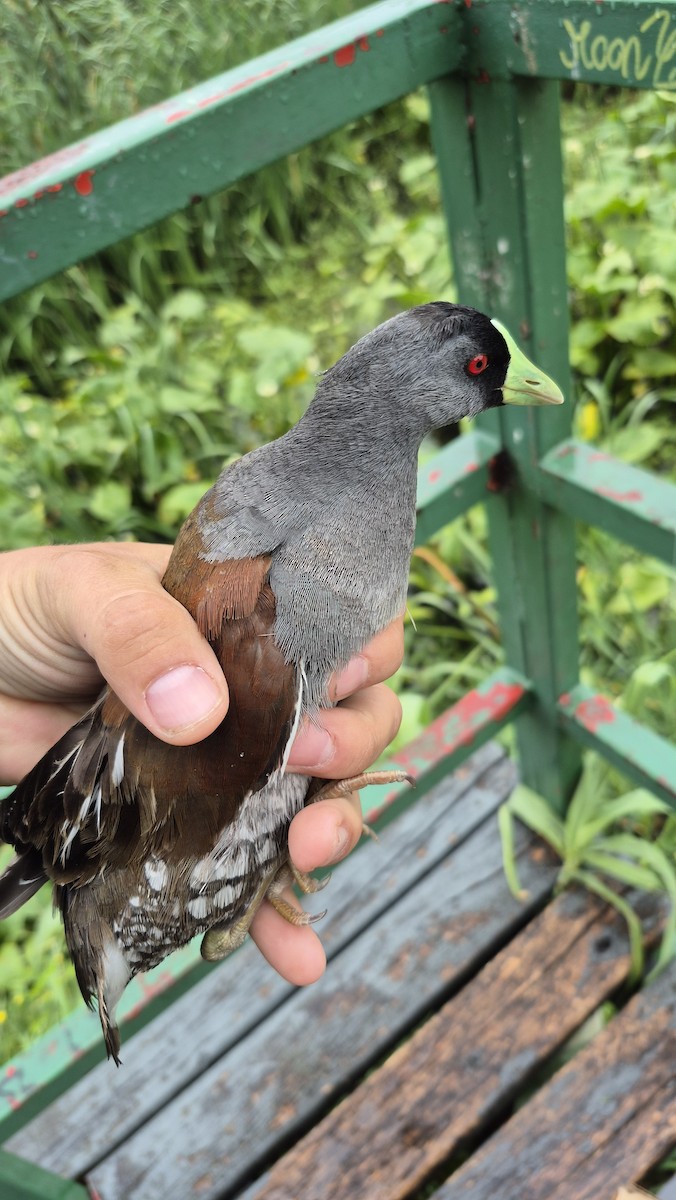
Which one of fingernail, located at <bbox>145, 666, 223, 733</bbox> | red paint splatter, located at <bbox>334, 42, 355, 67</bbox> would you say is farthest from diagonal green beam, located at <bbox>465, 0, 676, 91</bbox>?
fingernail, located at <bbox>145, 666, 223, 733</bbox>

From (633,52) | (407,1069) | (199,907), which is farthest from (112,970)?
(633,52)

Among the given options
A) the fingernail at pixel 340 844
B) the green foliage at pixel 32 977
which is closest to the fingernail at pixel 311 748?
the fingernail at pixel 340 844

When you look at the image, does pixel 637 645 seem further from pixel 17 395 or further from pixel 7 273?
pixel 17 395

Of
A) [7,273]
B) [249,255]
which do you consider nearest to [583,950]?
[7,273]

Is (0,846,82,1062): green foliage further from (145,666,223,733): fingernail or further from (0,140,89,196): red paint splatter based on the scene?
(0,140,89,196): red paint splatter

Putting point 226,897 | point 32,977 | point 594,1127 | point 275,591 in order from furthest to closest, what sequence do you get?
point 32,977 < point 594,1127 < point 226,897 < point 275,591

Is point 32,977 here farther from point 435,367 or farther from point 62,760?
point 435,367
